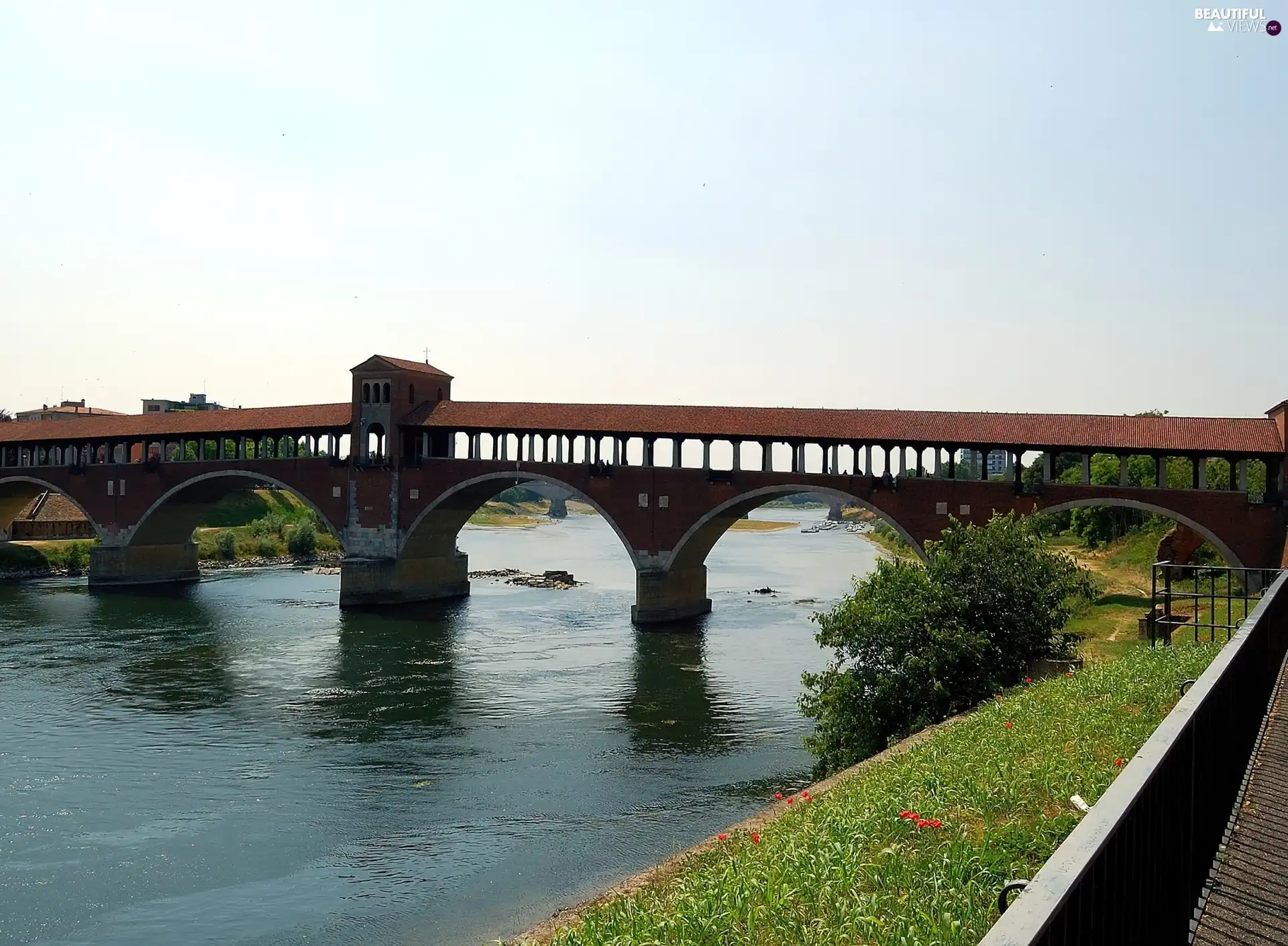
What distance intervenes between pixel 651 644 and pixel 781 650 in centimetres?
453

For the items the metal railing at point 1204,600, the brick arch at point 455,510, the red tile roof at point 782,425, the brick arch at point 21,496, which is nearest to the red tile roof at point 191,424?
the red tile roof at point 782,425

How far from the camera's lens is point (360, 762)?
72.1 feet

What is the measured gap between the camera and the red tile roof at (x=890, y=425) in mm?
31984

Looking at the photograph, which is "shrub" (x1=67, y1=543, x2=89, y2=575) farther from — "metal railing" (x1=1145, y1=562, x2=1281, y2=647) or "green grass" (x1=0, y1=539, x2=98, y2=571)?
"metal railing" (x1=1145, y1=562, x2=1281, y2=647)

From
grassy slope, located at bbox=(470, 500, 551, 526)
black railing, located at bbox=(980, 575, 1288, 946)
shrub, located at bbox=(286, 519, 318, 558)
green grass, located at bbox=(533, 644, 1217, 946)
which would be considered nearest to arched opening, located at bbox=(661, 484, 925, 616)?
green grass, located at bbox=(533, 644, 1217, 946)

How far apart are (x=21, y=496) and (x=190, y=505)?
1353 cm

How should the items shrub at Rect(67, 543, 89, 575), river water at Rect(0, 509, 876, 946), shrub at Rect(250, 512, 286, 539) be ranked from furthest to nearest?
shrub at Rect(250, 512, 286, 539) → shrub at Rect(67, 543, 89, 575) → river water at Rect(0, 509, 876, 946)

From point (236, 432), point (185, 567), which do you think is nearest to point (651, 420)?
point (236, 432)

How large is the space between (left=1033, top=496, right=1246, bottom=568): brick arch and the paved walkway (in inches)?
968

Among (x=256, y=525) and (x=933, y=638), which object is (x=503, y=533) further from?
→ (x=933, y=638)

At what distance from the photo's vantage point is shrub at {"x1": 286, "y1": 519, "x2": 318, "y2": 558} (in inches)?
2613

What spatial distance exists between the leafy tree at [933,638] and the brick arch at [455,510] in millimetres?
21554

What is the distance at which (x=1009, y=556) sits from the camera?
20766mm

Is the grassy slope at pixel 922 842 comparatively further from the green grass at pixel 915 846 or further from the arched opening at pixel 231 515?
the arched opening at pixel 231 515
